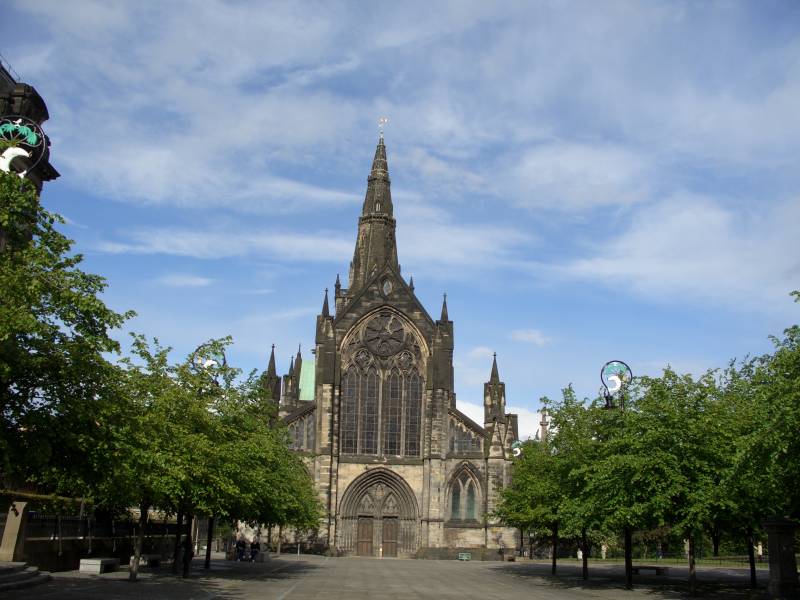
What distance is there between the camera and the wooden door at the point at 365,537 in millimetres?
Result: 62562

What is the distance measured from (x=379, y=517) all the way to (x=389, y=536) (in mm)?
1576

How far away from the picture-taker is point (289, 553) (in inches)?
2438

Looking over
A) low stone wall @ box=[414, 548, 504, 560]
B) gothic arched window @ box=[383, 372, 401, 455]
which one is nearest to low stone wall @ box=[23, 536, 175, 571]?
low stone wall @ box=[414, 548, 504, 560]

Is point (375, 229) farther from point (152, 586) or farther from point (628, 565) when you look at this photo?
point (152, 586)

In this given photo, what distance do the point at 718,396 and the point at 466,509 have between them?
108 feet

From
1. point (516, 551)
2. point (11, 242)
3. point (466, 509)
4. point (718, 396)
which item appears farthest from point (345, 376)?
point (11, 242)

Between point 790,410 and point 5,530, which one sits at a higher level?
point 790,410

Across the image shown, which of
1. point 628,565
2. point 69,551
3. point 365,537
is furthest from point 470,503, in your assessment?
point 69,551

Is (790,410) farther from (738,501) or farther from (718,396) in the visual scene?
(718,396)

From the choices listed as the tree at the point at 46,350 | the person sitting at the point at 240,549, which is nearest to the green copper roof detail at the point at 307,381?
the person sitting at the point at 240,549

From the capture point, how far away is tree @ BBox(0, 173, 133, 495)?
46.9 ft

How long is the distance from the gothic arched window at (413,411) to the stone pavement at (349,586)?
22.4 meters

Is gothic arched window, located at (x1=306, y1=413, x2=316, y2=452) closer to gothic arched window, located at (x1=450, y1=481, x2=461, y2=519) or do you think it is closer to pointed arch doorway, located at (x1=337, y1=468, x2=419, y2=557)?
pointed arch doorway, located at (x1=337, y1=468, x2=419, y2=557)

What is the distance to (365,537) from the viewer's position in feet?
205
